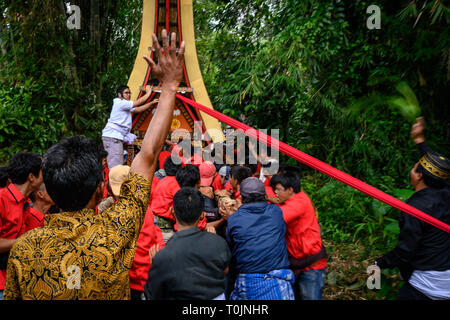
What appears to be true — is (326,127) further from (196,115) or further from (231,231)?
(231,231)

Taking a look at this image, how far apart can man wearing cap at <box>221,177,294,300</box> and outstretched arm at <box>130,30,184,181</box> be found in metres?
1.15

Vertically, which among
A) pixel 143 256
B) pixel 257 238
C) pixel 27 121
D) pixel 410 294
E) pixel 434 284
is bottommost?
pixel 410 294

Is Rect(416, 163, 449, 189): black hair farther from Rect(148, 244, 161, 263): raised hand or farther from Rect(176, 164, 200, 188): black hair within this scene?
Rect(148, 244, 161, 263): raised hand

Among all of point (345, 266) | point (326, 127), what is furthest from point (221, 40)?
point (345, 266)

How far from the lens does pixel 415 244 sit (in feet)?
6.53

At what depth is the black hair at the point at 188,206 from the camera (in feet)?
5.90

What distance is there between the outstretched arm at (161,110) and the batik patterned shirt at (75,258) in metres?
0.20

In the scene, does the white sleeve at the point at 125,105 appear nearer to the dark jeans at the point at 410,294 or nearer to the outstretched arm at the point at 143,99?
the outstretched arm at the point at 143,99

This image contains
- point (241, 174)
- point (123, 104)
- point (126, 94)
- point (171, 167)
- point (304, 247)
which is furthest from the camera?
point (126, 94)

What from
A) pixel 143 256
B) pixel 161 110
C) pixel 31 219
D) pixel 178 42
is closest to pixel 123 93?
pixel 178 42

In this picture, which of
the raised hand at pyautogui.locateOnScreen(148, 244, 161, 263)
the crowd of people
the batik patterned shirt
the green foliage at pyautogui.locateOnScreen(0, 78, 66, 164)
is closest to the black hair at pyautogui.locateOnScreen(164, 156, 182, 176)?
the crowd of people

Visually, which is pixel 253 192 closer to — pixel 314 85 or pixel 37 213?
pixel 37 213

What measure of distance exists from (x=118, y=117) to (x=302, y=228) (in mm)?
2884

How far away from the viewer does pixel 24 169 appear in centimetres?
206
